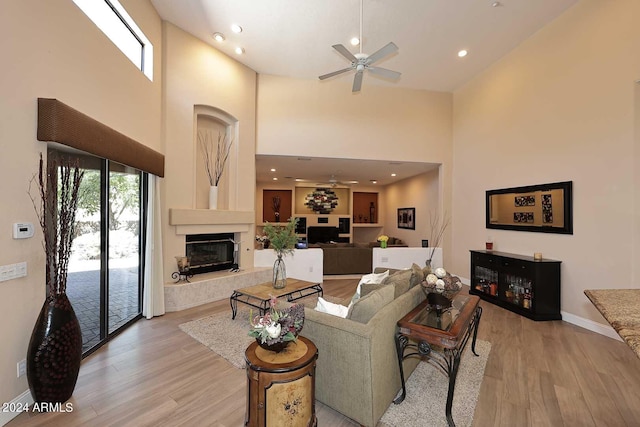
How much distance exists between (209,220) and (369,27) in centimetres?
432

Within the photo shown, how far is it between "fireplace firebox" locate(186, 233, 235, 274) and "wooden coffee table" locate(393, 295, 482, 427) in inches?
163

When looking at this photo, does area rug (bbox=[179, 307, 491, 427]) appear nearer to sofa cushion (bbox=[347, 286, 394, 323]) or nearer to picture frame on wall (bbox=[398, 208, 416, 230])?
sofa cushion (bbox=[347, 286, 394, 323])

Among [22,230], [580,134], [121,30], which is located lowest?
[22,230]

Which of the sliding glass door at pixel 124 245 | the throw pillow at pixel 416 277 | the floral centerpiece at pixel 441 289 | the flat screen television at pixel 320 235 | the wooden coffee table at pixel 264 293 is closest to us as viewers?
the floral centerpiece at pixel 441 289

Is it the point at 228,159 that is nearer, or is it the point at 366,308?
the point at 366,308

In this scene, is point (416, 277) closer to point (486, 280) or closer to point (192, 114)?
point (486, 280)

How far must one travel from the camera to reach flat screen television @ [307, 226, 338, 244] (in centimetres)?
1097

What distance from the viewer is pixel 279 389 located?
175 cm

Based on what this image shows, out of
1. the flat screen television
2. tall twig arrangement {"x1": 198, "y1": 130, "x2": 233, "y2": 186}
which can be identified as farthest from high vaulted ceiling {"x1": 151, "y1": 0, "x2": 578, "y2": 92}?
the flat screen television

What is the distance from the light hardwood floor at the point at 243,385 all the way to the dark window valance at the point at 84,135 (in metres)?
2.23

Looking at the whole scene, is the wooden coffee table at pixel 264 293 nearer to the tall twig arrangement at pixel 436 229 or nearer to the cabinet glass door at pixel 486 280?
the cabinet glass door at pixel 486 280

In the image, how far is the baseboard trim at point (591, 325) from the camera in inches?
149

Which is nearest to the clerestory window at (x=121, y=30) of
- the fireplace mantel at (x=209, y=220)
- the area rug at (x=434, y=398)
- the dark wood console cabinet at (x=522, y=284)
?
the fireplace mantel at (x=209, y=220)

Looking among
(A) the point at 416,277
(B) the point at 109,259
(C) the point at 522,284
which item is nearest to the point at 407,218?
(C) the point at 522,284
